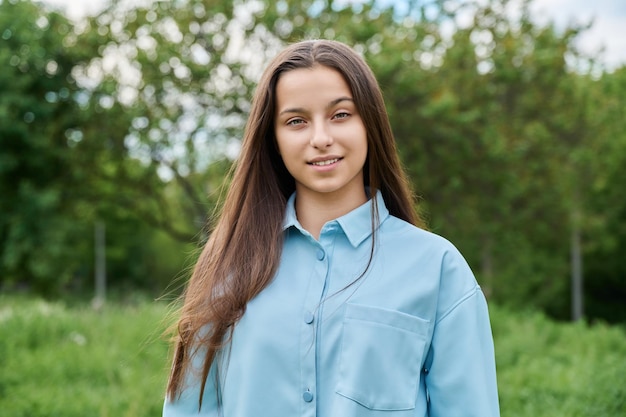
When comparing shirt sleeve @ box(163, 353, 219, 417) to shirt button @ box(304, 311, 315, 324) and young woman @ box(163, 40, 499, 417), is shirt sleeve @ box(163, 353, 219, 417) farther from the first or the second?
shirt button @ box(304, 311, 315, 324)

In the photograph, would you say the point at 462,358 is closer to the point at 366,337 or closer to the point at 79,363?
the point at 366,337

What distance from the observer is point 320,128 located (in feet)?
5.45

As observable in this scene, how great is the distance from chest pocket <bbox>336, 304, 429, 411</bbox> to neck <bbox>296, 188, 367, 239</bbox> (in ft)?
0.96

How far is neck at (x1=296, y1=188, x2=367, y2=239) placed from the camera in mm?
1791

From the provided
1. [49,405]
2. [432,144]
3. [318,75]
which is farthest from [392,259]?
[432,144]

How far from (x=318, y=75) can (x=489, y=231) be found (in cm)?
1634

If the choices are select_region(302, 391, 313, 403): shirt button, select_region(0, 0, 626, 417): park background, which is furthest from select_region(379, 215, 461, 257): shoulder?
select_region(0, 0, 626, 417): park background

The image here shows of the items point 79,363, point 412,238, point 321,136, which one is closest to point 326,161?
point 321,136

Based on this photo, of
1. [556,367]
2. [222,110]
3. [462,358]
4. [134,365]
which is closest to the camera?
[462,358]

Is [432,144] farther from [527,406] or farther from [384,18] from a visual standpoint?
[527,406]

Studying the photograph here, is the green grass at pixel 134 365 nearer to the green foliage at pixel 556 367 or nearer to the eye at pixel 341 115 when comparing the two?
the green foliage at pixel 556 367

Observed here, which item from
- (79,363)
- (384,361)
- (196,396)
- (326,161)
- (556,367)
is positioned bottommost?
(79,363)

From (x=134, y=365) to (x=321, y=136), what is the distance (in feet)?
15.9

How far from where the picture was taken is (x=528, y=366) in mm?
6398
